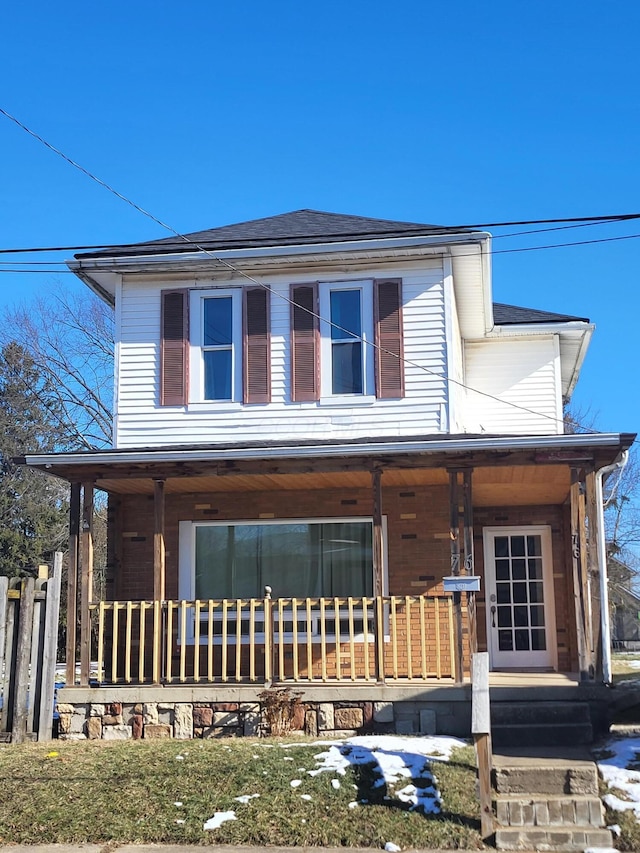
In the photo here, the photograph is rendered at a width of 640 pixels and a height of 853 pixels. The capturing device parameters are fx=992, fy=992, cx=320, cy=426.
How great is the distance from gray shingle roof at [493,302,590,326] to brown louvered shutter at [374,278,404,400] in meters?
3.11

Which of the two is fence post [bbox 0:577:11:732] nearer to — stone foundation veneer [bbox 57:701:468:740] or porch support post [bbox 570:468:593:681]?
stone foundation veneer [bbox 57:701:468:740]

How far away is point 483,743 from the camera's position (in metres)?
8.16

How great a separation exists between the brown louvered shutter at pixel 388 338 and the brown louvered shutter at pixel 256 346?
60.4 inches

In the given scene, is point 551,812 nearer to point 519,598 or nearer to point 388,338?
point 519,598

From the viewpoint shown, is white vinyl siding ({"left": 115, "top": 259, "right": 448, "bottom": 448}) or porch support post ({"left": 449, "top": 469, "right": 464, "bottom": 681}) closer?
porch support post ({"left": 449, "top": 469, "right": 464, "bottom": 681})

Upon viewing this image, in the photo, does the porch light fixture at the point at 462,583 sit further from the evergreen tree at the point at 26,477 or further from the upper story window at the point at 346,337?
the evergreen tree at the point at 26,477

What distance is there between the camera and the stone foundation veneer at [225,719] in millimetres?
11188

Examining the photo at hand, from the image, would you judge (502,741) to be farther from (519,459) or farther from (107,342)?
(107,342)

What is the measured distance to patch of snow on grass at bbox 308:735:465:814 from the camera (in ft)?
27.7

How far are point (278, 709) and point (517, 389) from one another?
23.9 feet

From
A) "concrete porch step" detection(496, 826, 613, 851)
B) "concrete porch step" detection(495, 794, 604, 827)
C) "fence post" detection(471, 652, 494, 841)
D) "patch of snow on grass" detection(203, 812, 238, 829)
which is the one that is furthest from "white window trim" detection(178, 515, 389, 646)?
"concrete porch step" detection(496, 826, 613, 851)

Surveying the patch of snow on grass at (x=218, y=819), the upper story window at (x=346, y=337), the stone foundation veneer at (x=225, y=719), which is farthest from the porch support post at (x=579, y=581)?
the patch of snow on grass at (x=218, y=819)

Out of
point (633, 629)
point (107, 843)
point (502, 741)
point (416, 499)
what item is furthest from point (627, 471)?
point (107, 843)

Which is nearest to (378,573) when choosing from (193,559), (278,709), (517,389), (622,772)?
(278,709)
